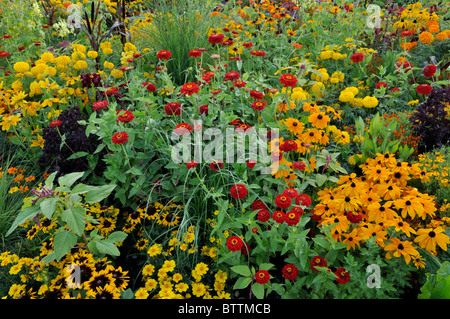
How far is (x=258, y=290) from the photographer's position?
5.52ft

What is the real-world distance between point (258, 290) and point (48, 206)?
1.07 metres

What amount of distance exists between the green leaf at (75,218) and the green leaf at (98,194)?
10 cm

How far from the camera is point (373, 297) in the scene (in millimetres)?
1650

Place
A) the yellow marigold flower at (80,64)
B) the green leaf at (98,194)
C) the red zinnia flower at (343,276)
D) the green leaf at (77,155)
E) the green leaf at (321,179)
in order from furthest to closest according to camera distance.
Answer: the yellow marigold flower at (80,64) < the green leaf at (77,155) < the green leaf at (321,179) < the green leaf at (98,194) < the red zinnia flower at (343,276)

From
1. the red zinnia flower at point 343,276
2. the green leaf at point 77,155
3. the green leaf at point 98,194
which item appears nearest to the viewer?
the red zinnia flower at point 343,276

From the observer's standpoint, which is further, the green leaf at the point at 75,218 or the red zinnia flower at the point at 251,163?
the red zinnia flower at the point at 251,163

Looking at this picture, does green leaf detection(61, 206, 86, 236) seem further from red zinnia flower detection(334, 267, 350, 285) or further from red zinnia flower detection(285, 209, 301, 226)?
red zinnia flower detection(334, 267, 350, 285)

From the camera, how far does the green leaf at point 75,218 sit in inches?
61.7

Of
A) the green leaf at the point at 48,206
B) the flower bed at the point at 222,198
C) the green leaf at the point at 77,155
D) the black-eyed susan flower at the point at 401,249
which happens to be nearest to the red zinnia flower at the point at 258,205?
the flower bed at the point at 222,198

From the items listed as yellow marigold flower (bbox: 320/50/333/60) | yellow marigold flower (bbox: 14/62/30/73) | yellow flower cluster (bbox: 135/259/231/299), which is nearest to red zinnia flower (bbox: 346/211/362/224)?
yellow flower cluster (bbox: 135/259/231/299)

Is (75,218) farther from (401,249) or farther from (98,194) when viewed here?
(401,249)

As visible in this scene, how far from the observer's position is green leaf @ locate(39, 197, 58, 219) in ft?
4.97

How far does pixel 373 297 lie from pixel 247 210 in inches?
34.9

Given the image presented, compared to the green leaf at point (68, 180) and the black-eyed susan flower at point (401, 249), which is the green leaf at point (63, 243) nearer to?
the green leaf at point (68, 180)
